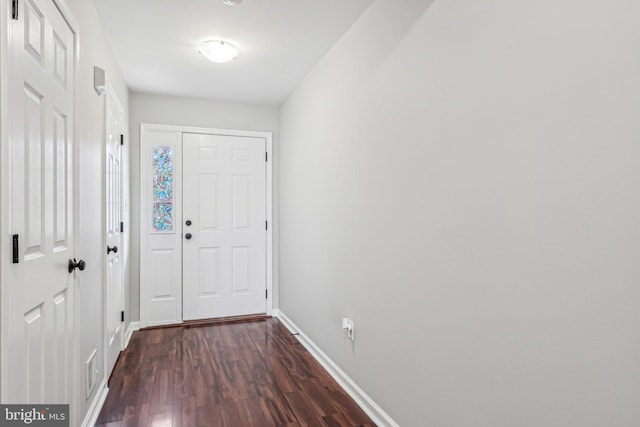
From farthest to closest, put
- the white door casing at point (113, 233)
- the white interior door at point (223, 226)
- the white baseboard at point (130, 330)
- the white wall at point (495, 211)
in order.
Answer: the white interior door at point (223, 226) < the white baseboard at point (130, 330) < the white door casing at point (113, 233) < the white wall at point (495, 211)

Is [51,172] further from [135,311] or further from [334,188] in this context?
[135,311]

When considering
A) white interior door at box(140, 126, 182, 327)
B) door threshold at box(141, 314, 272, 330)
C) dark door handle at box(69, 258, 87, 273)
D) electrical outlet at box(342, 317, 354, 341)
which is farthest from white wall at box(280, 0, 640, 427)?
white interior door at box(140, 126, 182, 327)

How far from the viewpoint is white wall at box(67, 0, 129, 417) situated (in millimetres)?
1908

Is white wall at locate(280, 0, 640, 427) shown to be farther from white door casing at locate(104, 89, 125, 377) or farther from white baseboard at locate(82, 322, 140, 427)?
white door casing at locate(104, 89, 125, 377)

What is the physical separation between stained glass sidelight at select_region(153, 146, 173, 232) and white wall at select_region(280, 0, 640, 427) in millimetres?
2307

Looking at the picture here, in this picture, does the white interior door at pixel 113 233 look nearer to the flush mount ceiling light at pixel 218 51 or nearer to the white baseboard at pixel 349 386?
the flush mount ceiling light at pixel 218 51

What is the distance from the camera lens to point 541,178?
114 centimetres

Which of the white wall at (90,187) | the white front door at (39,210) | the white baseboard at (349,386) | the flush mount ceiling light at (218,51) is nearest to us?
the white front door at (39,210)

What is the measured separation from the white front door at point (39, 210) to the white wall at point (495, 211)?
1583mm

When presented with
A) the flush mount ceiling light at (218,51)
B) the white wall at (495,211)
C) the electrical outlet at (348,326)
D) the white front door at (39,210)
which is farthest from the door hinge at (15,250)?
the flush mount ceiling light at (218,51)

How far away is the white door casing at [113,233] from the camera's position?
8.35ft

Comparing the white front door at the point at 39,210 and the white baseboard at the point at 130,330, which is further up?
the white front door at the point at 39,210

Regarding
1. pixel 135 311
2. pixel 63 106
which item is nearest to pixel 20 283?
pixel 63 106

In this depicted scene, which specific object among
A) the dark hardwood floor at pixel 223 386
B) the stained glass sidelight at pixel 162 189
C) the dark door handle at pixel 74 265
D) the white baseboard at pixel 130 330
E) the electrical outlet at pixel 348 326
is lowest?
the dark hardwood floor at pixel 223 386
